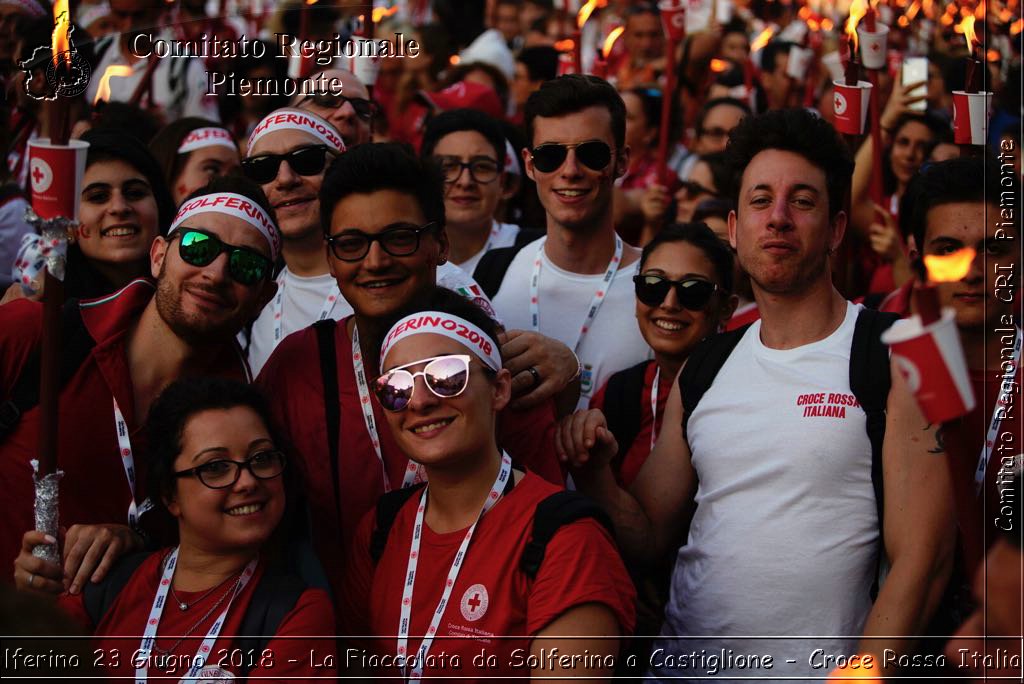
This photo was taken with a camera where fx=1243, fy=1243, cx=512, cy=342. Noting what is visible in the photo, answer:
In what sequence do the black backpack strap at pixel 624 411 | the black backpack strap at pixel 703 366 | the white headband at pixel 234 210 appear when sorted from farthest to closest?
1. the black backpack strap at pixel 624 411
2. the white headband at pixel 234 210
3. the black backpack strap at pixel 703 366

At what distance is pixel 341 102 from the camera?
602cm

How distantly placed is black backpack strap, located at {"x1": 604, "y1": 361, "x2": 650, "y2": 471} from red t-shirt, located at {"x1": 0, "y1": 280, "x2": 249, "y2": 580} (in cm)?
164

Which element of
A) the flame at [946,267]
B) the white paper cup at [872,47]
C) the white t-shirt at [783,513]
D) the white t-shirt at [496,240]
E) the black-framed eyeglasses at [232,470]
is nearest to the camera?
the flame at [946,267]

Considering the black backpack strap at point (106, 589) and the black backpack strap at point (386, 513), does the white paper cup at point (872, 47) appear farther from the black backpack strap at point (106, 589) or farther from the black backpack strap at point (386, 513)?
the black backpack strap at point (106, 589)

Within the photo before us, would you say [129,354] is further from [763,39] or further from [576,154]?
[763,39]

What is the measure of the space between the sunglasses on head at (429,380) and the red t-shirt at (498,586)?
34cm

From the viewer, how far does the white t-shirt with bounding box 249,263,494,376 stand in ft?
16.6

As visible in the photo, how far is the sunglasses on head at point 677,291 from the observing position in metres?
4.60

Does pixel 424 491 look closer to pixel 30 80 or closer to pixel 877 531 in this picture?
pixel 877 531

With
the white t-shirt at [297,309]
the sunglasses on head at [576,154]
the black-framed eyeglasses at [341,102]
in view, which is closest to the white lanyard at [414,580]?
the white t-shirt at [297,309]

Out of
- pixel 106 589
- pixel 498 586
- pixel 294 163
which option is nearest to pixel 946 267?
pixel 498 586

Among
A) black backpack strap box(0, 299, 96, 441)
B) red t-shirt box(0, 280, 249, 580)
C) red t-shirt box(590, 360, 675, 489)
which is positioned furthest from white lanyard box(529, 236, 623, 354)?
black backpack strap box(0, 299, 96, 441)

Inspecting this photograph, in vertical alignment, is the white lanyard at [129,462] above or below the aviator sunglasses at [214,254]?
below

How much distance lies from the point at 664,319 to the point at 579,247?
2.20 feet
